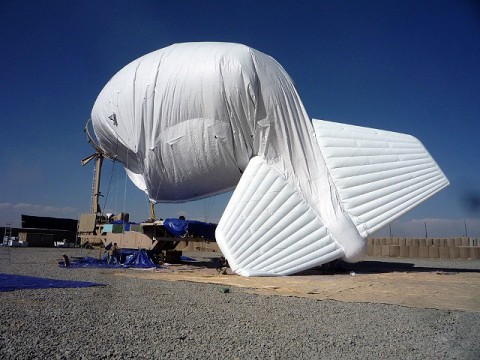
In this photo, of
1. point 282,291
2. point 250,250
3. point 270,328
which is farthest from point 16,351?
point 250,250

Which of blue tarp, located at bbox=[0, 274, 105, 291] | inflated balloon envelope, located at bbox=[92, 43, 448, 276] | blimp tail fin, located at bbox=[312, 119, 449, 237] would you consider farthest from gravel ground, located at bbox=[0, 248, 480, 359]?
blimp tail fin, located at bbox=[312, 119, 449, 237]

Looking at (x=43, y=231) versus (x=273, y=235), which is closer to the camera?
(x=273, y=235)

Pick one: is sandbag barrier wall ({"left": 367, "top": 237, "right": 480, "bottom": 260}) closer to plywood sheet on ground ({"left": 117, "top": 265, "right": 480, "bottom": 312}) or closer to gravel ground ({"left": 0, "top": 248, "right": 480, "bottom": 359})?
plywood sheet on ground ({"left": 117, "top": 265, "right": 480, "bottom": 312})

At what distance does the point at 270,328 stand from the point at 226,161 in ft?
28.1

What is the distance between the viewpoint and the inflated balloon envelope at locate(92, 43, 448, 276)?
10258mm

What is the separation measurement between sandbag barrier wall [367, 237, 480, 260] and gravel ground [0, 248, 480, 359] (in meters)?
19.4

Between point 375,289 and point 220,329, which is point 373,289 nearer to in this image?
point 375,289

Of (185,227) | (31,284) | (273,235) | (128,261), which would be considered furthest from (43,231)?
(273,235)

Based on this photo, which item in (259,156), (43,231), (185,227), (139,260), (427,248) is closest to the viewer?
(259,156)

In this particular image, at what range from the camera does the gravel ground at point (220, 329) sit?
3416 millimetres

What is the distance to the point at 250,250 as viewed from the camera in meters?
10.2

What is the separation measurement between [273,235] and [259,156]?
2.95m

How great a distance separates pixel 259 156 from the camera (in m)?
12.2

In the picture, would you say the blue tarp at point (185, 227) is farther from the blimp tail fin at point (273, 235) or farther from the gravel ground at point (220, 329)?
the gravel ground at point (220, 329)
